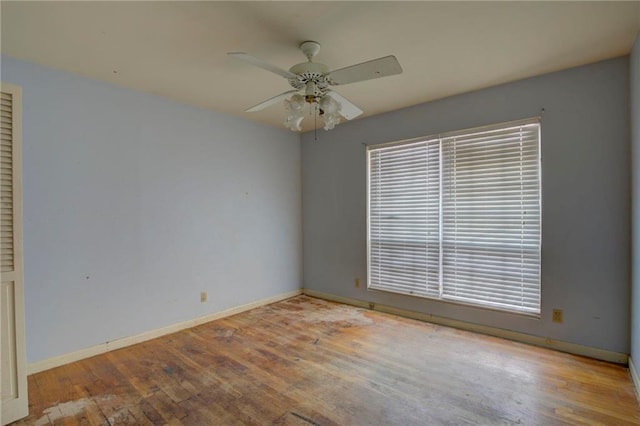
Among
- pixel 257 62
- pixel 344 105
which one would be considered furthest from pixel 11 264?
pixel 344 105

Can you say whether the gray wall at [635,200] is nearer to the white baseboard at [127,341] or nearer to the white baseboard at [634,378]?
the white baseboard at [634,378]

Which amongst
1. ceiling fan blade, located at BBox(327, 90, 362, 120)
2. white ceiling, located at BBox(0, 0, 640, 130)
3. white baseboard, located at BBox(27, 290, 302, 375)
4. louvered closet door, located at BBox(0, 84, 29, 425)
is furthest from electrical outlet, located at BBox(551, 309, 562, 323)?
louvered closet door, located at BBox(0, 84, 29, 425)

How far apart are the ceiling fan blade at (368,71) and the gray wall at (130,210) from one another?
2.13 metres

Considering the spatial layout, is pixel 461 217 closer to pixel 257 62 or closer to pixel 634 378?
pixel 634 378

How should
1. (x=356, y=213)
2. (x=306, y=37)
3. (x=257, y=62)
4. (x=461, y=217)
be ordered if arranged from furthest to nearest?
(x=356, y=213) → (x=461, y=217) → (x=306, y=37) → (x=257, y=62)

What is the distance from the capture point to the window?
3.00 meters

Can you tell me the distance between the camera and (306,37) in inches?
86.0

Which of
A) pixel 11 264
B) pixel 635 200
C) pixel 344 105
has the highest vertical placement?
pixel 344 105

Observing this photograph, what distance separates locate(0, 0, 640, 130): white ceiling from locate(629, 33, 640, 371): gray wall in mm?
234

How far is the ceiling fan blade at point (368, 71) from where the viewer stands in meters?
1.86

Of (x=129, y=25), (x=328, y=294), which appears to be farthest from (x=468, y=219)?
(x=129, y=25)

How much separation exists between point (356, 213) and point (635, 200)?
2662 mm

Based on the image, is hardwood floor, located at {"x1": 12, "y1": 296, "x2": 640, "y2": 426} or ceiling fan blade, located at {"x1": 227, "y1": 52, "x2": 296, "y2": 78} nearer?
ceiling fan blade, located at {"x1": 227, "y1": 52, "x2": 296, "y2": 78}

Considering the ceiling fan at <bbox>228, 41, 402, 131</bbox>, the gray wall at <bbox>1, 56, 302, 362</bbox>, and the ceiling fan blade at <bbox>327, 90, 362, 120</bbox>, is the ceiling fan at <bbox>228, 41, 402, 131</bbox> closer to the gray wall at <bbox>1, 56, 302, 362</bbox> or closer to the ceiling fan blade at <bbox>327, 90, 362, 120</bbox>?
the ceiling fan blade at <bbox>327, 90, 362, 120</bbox>
